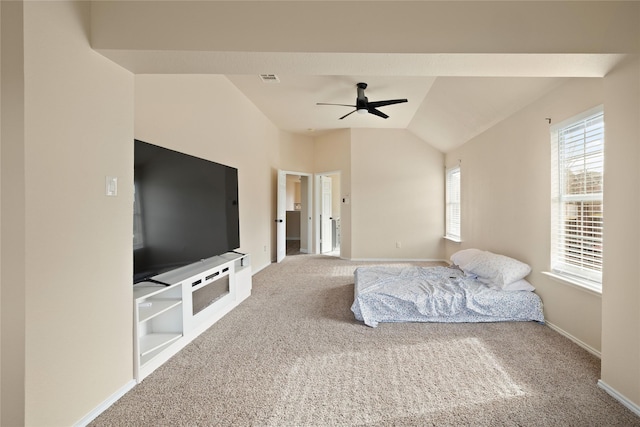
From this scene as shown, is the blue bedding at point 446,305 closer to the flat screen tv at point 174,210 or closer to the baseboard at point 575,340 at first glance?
the baseboard at point 575,340

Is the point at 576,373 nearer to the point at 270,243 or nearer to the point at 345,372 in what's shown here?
the point at 345,372

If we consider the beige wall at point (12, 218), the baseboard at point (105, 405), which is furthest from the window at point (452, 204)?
the beige wall at point (12, 218)

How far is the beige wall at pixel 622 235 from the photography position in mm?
1640

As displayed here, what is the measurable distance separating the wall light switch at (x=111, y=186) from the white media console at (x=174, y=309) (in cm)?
70

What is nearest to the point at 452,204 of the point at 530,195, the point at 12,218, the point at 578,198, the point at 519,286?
the point at 530,195

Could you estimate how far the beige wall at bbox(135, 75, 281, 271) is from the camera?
2.61 metres

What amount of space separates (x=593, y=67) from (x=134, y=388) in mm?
3448

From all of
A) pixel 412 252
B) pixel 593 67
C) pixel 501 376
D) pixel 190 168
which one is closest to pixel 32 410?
pixel 190 168

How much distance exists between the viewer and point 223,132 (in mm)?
3924

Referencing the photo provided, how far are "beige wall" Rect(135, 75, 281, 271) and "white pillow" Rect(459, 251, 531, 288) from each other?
325cm

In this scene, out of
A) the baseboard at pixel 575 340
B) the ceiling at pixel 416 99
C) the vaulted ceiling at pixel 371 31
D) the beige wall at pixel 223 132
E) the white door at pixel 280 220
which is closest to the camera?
the vaulted ceiling at pixel 371 31

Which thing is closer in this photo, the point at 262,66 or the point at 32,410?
the point at 32,410

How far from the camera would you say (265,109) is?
209 inches

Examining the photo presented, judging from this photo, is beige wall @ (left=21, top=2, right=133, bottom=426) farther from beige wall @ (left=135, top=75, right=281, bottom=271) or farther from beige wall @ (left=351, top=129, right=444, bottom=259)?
beige wall @ (left=351, top=129, right=444, bottom=259)
